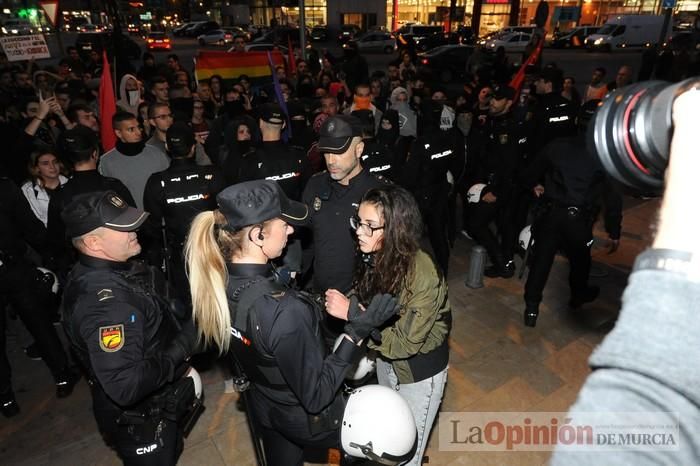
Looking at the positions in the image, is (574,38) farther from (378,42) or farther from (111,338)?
(111,338)

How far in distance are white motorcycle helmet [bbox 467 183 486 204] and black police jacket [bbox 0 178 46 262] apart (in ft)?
16.2

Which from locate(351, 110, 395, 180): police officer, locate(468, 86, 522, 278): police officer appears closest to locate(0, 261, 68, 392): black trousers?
locate(351, 110, 395, 180): police officer

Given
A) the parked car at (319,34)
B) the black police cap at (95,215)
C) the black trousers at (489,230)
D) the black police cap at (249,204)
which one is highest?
the parked car at (319,34)

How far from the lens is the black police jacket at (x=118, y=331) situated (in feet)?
6.94

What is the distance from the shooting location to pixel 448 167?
544 cm

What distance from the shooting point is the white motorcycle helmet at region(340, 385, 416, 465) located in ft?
7.62

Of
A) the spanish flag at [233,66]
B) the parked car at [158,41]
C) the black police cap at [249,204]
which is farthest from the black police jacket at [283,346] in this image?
the parked car at [158,41]

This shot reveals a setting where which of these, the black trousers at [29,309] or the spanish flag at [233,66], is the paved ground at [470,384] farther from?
the spanish flag at [233,66]

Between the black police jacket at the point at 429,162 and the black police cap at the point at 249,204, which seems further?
the black police jacket at the point at 429,162

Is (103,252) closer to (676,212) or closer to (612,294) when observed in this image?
(676,212)

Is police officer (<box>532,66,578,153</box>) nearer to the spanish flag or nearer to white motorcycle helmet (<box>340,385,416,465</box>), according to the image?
white motorcycle helmet (<box>340,385,416,465</box>)

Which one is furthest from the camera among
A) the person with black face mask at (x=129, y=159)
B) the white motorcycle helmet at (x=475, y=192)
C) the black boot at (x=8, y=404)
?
the white motorcycle helmet at (x=475, y=192)

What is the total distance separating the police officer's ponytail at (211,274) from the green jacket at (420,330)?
98cm

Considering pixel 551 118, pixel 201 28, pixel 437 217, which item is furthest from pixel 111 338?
pixel 201 28
